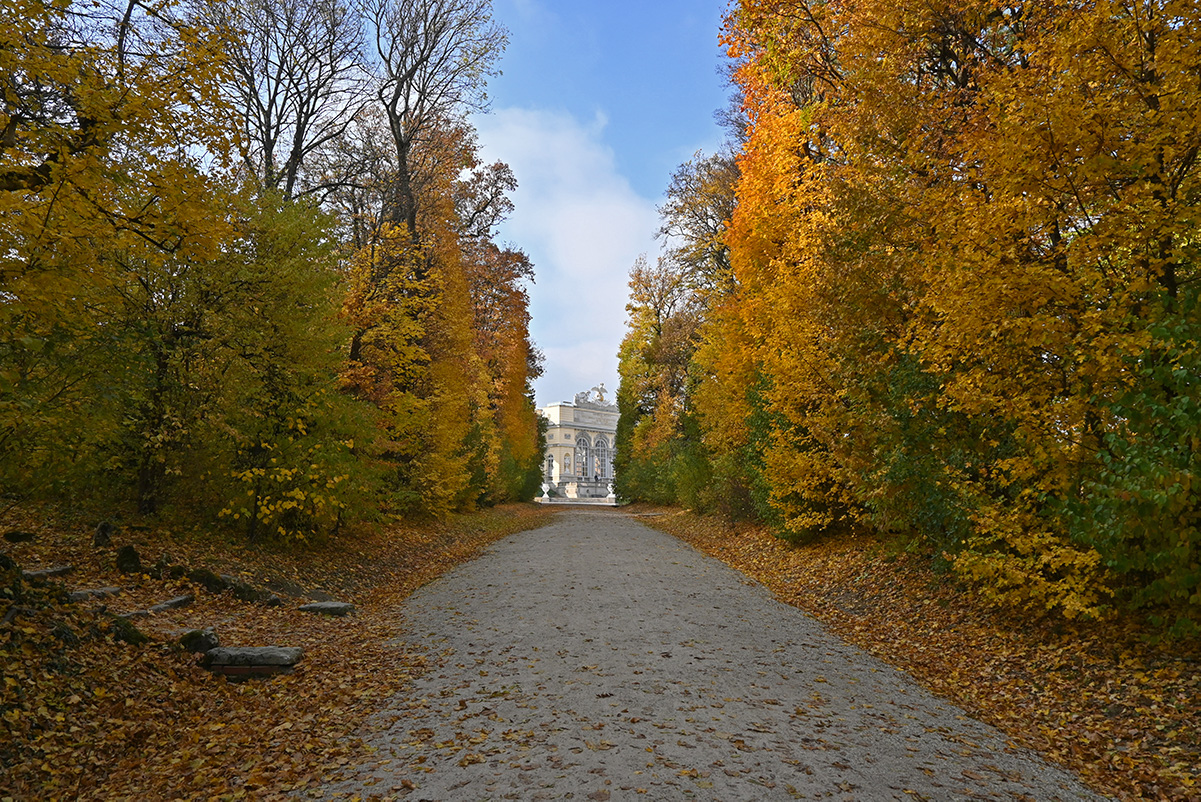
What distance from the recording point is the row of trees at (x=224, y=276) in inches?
195

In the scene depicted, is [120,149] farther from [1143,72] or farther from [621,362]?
[621,362]

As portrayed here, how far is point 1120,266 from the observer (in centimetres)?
571

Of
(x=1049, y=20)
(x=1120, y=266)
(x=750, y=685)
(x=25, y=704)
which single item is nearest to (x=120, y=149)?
(x=25, y=704)

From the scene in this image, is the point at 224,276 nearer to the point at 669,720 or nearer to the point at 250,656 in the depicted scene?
the point at 250,656

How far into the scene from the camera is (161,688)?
5.23m

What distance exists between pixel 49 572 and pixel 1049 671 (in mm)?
9498

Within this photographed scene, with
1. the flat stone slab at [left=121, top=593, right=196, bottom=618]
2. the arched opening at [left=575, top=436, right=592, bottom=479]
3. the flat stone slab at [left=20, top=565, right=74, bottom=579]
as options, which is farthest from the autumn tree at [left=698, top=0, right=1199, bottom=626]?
the arched opening at [left=575, top=436, right=592, bottom=479]

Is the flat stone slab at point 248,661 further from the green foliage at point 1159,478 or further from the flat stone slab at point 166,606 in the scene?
the green foliage at point 1159,478

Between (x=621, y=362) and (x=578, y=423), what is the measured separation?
4123 cm

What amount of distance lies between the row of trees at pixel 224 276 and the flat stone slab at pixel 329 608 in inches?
70.0

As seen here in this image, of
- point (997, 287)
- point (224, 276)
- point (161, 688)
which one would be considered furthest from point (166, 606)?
point (997, 287)

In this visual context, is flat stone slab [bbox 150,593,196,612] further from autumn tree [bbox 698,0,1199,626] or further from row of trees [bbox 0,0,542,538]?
autumn tree [bbox 698,0,1199,626]

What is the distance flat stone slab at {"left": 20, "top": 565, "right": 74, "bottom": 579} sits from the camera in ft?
19.5

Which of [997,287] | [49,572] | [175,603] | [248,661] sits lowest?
[248,661]
